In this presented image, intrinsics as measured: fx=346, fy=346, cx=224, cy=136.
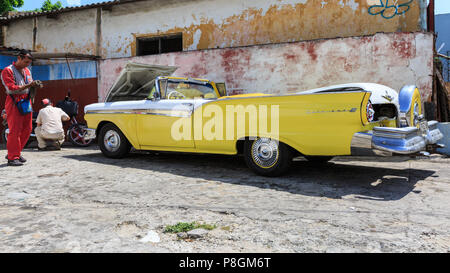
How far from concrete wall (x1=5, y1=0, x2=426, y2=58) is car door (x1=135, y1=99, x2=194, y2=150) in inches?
174

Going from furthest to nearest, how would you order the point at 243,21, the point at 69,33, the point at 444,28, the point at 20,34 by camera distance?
the point at 444,28 → the point at 20,34 → the point at 69,33 → the point at 243,21

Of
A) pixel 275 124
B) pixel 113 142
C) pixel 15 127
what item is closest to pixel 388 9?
pixel 275 124

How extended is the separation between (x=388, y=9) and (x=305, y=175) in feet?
17.1

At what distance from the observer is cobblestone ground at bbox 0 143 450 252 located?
2.38 metres

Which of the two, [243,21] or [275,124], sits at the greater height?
[243,21]

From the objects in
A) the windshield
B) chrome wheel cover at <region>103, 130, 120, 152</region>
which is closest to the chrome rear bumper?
the windshield

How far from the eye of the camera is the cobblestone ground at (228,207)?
2.38 m

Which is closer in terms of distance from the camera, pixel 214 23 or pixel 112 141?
pixel 112 141

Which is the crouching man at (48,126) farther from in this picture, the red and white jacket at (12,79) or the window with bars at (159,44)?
the window with bars at (159,44)

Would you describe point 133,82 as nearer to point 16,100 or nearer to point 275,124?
point 16,100

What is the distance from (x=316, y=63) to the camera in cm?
778

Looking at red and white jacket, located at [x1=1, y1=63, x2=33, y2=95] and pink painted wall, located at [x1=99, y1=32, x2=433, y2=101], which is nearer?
red and white jacket, located at [x1=1, y1=63, x2=33, y2=95]

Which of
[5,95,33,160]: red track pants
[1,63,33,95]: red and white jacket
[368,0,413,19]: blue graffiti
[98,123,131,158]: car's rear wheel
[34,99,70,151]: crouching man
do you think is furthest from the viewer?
[34,99,70,151]: crouching man

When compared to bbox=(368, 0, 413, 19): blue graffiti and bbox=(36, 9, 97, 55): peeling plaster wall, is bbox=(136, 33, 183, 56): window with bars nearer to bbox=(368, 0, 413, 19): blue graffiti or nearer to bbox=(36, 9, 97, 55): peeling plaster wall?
bbox=(36, 9, 97, 55): peeling plaster wall
